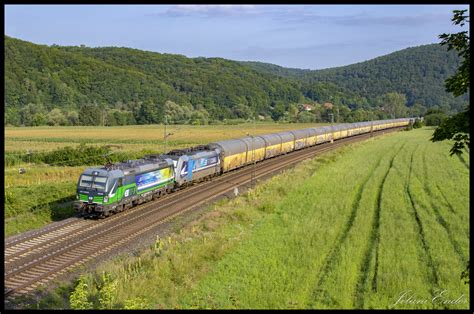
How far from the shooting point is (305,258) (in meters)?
22.7

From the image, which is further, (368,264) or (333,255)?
(333,255)

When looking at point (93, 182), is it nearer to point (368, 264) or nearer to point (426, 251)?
point (368, 264)

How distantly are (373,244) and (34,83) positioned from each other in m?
179

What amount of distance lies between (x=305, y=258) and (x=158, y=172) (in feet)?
57.2

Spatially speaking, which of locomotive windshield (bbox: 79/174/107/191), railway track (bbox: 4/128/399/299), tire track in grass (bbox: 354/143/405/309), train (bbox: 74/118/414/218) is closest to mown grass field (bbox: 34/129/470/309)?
tire track in grass (bbox: 354/143/405/309)

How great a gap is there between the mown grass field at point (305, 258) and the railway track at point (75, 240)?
2.14 metres

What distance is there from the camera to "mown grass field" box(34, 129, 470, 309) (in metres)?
18.3

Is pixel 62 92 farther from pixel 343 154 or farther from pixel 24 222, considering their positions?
pixel 24 222

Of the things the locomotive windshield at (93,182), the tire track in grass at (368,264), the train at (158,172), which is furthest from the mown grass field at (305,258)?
the locomotive windshield at (93,182)

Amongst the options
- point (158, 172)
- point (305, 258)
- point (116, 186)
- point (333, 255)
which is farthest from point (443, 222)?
point (116, 186)

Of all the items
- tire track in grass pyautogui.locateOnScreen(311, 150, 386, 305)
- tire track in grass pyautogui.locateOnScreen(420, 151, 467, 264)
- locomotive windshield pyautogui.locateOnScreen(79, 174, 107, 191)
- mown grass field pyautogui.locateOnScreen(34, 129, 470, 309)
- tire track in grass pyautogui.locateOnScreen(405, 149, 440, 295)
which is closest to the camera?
mown grass field pyautogui.locateOnScreen(34, 129, 470, 309)

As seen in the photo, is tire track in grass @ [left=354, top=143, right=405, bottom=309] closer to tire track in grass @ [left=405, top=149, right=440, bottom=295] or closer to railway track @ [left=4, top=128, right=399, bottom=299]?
tire track in grass @ [left=405, top=149, right=440, bottom=295]

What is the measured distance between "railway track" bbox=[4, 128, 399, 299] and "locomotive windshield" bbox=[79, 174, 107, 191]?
2.33m

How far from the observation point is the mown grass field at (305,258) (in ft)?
60.1
